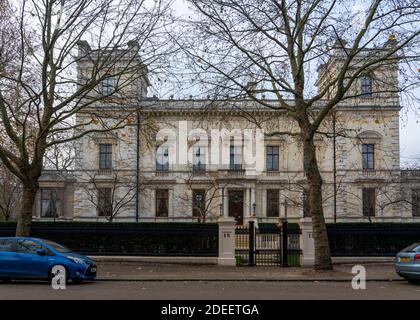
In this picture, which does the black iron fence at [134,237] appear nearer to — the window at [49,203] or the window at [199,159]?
the window at [49,203]

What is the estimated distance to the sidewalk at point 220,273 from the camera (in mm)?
18297

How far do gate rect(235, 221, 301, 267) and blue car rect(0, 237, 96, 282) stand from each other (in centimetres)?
886

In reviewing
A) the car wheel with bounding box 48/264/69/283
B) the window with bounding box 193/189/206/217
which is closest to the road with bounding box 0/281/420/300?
the car wheel with bounding box 48/264/69/283

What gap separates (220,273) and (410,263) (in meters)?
7.32

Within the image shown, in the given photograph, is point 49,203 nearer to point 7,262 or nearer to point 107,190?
point 107,190

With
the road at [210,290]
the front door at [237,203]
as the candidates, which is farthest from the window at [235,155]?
the road at [210,290]

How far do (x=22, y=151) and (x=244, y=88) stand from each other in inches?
376

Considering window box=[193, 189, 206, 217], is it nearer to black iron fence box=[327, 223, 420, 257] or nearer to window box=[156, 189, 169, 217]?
window box=[156, 189, 169, 217]

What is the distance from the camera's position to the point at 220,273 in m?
20.3

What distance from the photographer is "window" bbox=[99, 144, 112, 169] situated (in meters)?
54.2

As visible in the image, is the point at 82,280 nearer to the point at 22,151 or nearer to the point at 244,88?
the point at 22,151

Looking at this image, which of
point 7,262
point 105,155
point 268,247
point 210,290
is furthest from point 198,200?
point 210,290

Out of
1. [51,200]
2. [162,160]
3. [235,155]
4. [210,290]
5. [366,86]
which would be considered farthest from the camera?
[235,155]
